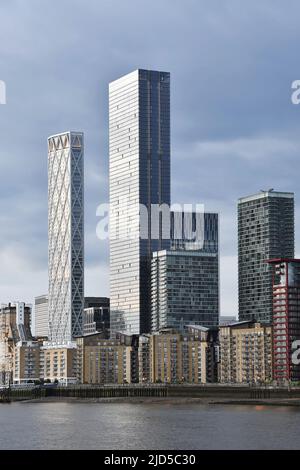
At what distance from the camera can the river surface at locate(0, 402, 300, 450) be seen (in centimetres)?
11662

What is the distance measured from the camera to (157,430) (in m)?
137

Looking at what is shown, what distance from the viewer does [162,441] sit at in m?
120

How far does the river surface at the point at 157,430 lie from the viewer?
117 metres

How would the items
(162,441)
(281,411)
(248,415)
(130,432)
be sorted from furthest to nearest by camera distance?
(281,411)
(248,415)
(130,432)
(162,441)

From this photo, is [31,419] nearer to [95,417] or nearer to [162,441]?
[95,417]
